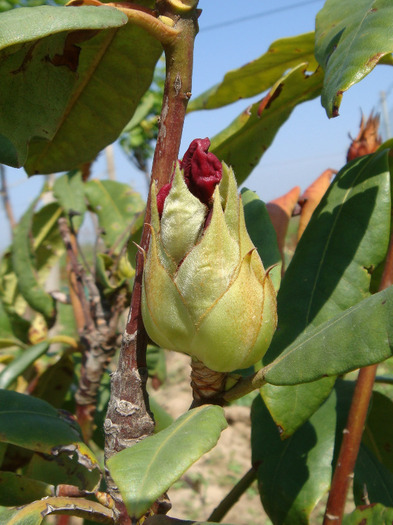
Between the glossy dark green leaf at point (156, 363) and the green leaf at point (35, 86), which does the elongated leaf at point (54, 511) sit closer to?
the green leaf at point (35, 86)

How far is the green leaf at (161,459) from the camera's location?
0.47m

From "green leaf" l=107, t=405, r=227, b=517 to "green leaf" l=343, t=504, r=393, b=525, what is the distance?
1.12ft

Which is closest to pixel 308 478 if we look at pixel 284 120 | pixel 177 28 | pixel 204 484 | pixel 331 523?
pixel 331 523

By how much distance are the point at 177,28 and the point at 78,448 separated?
544 millimetres

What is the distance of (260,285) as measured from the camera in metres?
0.58

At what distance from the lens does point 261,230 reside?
0.80 meters

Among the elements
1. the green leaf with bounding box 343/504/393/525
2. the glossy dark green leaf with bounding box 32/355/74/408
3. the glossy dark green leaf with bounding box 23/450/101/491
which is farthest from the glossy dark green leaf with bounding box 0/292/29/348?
the green leaf with bounding box 343/504/393/525

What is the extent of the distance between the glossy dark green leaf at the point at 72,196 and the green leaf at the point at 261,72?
0.67 metres

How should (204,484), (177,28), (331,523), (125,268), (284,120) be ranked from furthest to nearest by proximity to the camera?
(204,484), (125,268), (284,120), (331,523), (177,28)

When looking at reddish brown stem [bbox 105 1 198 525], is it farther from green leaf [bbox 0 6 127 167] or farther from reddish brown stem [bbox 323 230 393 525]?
reddish brown stem [bbox 323 230 393 525]

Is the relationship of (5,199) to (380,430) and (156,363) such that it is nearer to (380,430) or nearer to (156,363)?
(156,363)

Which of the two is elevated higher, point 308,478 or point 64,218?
point 64,218

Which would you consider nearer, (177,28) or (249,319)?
(249,319)

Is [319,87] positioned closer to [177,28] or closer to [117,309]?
[177,28]
